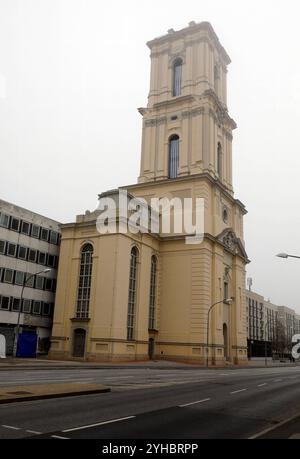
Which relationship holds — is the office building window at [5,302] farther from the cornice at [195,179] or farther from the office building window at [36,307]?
the cornice at [195,179]

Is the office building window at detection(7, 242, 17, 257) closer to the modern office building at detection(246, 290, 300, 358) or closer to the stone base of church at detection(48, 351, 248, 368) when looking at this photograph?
the stone base of church at detection(48, 351, 248, 368)

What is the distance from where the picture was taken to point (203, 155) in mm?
53969

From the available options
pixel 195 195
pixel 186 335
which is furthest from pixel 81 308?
pixel 195 195

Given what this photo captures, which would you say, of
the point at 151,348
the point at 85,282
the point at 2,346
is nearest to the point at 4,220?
the point at 85,282

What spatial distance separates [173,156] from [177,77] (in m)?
12.1

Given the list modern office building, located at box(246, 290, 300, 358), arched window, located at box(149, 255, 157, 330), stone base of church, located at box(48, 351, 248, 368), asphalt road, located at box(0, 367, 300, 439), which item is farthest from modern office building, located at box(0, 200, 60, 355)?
modern office building, located at box(246, 290, 300, 358)

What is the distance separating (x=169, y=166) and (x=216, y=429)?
4834 cm

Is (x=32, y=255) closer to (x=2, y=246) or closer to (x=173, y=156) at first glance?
(x=2, y=246)

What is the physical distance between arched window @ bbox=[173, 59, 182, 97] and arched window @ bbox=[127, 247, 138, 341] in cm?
2503

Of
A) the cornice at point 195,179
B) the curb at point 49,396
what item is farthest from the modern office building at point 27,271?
the curb at point 49,396

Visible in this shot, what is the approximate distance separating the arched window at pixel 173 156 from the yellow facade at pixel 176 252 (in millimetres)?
374

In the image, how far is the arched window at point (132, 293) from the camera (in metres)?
44.7

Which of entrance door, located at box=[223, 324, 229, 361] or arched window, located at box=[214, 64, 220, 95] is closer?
entrance door, located at box=[223, 324, 229, 361]

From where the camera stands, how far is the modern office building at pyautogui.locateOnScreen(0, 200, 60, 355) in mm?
43500
